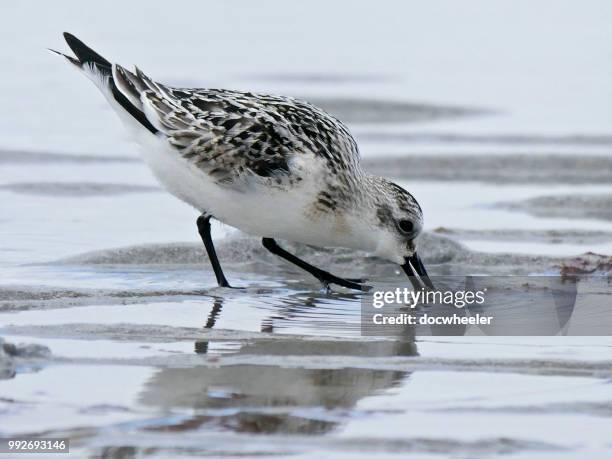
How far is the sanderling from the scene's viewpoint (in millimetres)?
7371

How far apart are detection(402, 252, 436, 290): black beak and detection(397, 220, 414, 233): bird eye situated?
20 centimetres

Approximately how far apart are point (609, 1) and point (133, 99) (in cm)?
1424

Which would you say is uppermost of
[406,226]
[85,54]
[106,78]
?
[85,54]

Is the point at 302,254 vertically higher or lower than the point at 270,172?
lower

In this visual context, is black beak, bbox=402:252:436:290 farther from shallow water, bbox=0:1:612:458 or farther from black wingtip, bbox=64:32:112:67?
black wingtip, bbox=64:32:112:67

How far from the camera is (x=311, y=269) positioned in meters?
7.94

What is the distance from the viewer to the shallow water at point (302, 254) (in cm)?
492

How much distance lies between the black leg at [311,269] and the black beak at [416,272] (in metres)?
0.26

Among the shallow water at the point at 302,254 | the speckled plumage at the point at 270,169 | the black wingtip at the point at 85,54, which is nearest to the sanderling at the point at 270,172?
the speckled plumage at the point at 270,169

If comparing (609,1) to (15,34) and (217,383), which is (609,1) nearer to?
(15,34)

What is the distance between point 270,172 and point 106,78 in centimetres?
142

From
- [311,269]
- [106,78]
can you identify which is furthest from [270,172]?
[106,78]

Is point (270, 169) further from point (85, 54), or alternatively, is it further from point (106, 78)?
point (85, 54)

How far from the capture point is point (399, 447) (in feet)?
15.3
